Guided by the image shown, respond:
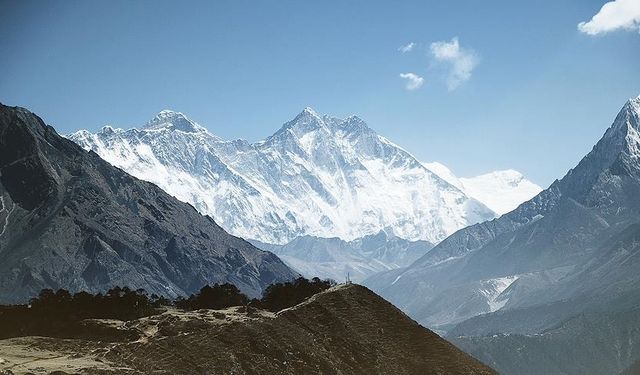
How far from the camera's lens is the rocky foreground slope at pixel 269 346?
10762cm

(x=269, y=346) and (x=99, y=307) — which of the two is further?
(x=99, y=307)

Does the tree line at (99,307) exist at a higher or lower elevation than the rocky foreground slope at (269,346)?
higher

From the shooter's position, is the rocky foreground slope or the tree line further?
the tree line

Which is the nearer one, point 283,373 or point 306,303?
point 283,373

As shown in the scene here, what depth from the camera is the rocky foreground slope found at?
107625mm

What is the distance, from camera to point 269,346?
4815 inches

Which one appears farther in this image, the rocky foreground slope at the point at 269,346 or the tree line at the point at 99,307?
the tree line at the point at 99,307

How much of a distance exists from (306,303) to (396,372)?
829 inches

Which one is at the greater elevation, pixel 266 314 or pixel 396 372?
pixel 266 314

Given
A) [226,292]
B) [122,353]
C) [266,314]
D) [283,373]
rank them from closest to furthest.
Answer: [122,353] < [283,373] < [266,314] < [226,292]

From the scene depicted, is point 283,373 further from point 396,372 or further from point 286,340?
point 396,372

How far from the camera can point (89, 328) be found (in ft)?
398

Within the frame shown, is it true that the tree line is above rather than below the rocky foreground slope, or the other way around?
above

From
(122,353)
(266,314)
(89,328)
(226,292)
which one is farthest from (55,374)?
(226,292)
